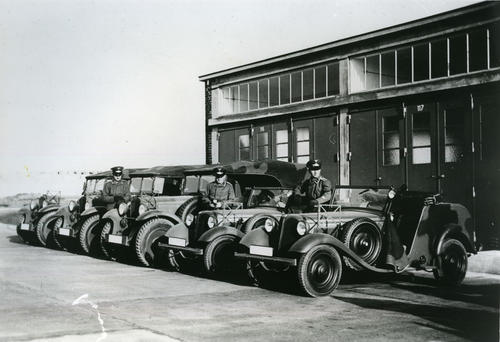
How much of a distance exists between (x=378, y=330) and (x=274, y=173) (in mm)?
6386

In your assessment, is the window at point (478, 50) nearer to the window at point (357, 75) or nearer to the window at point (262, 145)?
the window at point (357, 75)

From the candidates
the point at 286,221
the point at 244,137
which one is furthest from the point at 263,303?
the point at 244,137

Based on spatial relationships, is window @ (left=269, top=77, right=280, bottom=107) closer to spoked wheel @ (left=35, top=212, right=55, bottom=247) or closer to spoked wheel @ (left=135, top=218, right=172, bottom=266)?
spoked wheel @ (left=35, top=212, right=55, bottom=247)

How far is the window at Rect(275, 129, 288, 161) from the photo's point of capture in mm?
18266

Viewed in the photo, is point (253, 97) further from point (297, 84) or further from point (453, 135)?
point (453, 135)

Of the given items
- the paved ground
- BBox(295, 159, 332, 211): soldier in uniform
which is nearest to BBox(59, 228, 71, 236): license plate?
the paved ground

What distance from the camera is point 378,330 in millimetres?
5160

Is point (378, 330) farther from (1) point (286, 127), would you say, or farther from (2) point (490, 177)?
(1) point (286, 127)

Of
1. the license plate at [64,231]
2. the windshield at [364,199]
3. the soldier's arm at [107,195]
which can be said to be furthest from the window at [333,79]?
the license plate at [64,231]

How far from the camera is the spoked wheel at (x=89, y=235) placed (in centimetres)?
1182

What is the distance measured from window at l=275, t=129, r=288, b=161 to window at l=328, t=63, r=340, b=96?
2010 mm

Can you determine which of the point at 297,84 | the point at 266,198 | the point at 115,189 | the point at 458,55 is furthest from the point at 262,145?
the point at 266,198

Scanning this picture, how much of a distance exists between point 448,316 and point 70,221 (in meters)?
9.48

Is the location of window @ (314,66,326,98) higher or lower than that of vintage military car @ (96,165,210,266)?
higher
